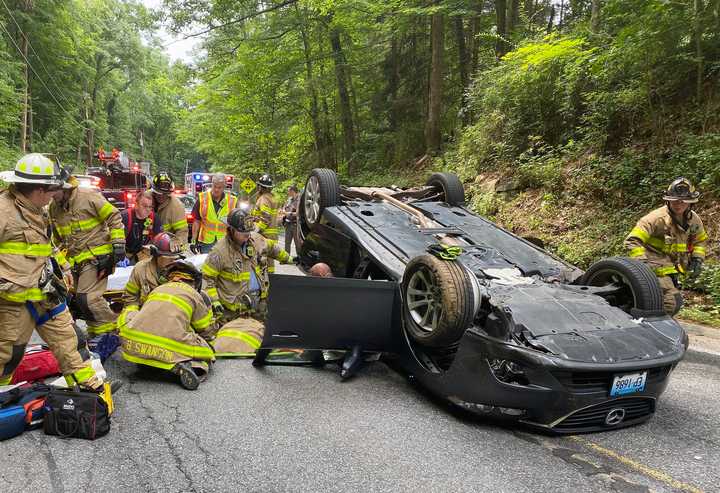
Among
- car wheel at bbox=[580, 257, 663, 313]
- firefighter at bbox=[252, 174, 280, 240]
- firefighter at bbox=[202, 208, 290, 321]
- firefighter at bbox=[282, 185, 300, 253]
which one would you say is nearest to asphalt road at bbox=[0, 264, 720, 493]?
car wheel at bbox=[580, 257, 663, 313]

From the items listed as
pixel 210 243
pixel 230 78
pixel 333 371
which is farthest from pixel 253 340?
pixel 230 78

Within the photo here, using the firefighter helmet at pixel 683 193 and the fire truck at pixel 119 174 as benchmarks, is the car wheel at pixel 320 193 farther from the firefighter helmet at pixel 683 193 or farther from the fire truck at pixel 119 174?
the fire truck at pixel 119 174

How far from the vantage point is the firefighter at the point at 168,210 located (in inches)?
237

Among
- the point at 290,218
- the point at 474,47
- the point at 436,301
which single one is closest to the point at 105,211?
the point at 436,301

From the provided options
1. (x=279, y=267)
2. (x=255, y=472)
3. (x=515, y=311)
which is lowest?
(x=279, y=267)

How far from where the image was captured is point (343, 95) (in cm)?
1831

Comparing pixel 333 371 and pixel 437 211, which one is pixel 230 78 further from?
pixel 333 371

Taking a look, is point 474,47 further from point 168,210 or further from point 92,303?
point 92,303

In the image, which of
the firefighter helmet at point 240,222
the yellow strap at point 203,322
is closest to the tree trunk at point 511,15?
the firefighter helmet at point 240,222

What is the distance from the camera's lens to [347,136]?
19.2 m

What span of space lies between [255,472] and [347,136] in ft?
57.4

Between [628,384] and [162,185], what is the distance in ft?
17.3

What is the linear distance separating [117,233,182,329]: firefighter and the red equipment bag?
595mm

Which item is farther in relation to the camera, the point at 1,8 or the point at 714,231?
the point at 1,8
